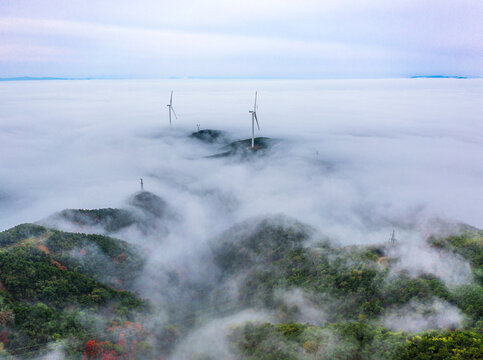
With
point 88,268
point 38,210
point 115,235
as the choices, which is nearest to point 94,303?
point 88,268

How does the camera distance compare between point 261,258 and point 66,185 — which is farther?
point 66,185

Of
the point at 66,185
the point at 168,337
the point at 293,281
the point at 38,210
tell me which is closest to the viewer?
the point at 168,337

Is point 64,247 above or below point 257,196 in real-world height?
above

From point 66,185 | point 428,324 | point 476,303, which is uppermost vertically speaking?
point 476,303

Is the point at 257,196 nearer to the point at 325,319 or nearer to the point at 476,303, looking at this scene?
the point at 325,319

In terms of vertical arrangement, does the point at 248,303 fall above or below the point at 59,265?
below

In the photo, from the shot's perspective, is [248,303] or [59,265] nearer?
[59,265]

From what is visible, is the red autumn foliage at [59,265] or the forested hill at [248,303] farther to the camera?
the red autumn foliage at [59,265]

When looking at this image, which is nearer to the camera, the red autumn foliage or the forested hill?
the forested hill
